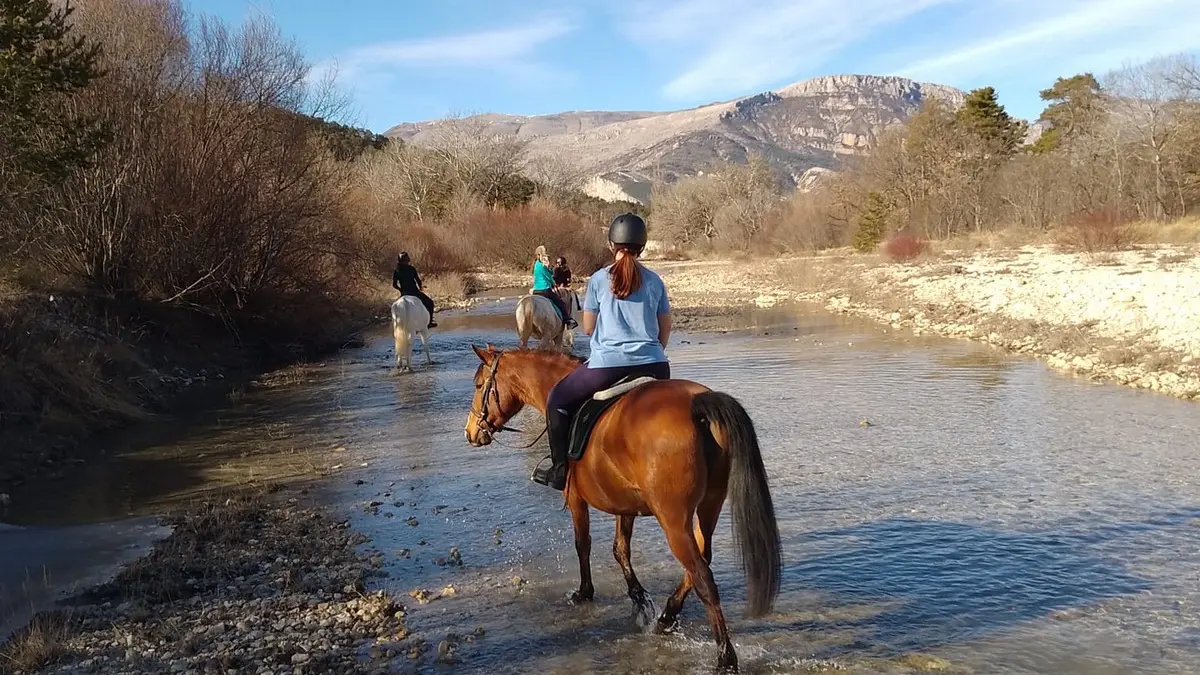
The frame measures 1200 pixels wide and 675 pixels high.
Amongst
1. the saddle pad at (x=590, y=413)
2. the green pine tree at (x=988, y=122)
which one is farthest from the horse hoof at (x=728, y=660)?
the green pine tree at (x=988, y=122)

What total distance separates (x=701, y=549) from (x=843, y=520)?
Result: 9.09 ft

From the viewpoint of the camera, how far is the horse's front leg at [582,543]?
5.82 m

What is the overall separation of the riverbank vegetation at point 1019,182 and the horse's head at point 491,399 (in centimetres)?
2960

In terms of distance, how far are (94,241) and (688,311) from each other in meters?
20.0

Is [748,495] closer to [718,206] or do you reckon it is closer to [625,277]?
[625,277]

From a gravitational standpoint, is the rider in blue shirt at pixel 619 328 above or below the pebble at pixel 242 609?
above

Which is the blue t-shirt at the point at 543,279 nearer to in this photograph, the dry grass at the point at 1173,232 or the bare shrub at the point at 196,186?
the bare shrub at the point at 196,186

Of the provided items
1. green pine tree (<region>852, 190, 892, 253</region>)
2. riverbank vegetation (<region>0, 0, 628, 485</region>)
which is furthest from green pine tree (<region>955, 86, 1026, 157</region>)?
riverbank vegetation (<region>0, 0, 628, 485</region>)

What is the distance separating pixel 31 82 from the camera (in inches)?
464

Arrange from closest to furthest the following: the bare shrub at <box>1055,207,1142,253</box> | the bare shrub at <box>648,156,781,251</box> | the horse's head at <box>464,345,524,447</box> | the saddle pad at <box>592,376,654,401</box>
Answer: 1. the saddle pad at <box>592,376,654,401</box>
2. the horse's head at <box>464,345,524,447</box>
3. the bare shrub at <box>1055,207,1142,253</box>
4. the bare shrub at <box>648,156,781,251</box>

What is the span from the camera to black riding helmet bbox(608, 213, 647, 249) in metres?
5.37

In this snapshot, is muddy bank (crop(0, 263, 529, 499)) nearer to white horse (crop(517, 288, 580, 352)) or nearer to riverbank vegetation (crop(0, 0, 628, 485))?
riverbank vegetation (crop(0, 0, 628, 485))

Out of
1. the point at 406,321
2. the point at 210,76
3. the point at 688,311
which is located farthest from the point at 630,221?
the point at 688,311

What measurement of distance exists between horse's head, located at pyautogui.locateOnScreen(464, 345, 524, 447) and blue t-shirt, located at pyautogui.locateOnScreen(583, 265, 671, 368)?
4.05 feet
